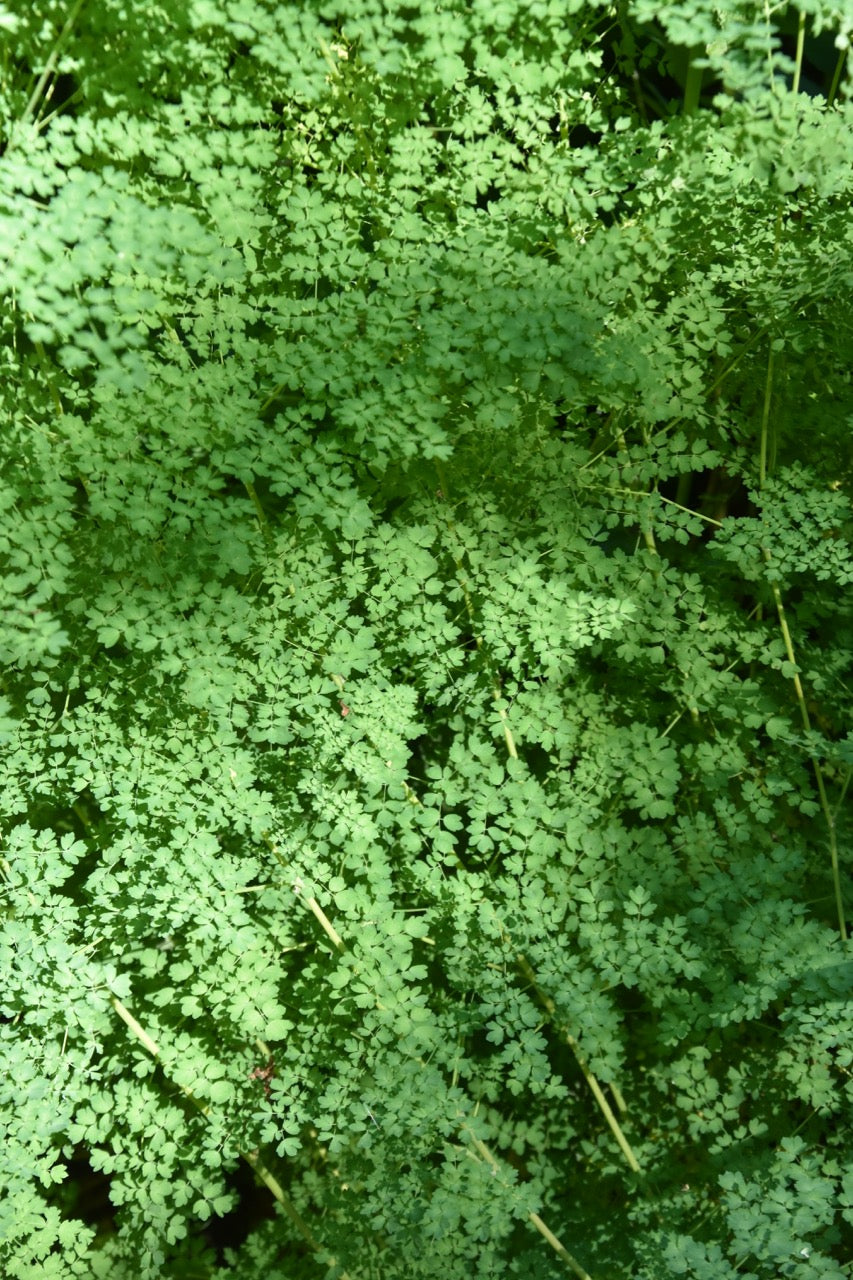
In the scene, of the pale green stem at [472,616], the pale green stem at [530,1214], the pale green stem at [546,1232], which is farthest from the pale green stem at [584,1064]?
the pale green stem at [472,616]

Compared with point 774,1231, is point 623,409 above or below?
above

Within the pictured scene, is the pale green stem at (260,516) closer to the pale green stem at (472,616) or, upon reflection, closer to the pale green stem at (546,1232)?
the pale green stem at (472,616)

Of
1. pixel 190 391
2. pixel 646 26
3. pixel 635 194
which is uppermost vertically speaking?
pixel 646 26

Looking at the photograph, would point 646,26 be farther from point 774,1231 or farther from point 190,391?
point 774,1231

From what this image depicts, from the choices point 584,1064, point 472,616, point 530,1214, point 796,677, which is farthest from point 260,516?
point 530,1214

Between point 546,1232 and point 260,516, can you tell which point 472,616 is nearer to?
point 260,516

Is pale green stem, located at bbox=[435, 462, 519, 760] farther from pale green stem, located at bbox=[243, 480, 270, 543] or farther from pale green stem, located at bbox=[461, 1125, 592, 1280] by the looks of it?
pale green stem, located at bbox=[461, 1125, 592, 1280]

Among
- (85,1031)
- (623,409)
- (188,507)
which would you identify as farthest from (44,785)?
(623,409)

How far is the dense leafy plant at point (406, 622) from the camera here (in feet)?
6.11

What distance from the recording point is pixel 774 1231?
173cm

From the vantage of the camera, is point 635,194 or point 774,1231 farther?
point 635,194

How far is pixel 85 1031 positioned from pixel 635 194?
2.03 metres

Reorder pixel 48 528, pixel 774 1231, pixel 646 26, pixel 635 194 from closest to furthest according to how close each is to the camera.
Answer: pixel 774 1231 → pixel 48 528 → pixel 635 194 → pixel 646 26

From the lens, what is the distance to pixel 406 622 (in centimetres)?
203
